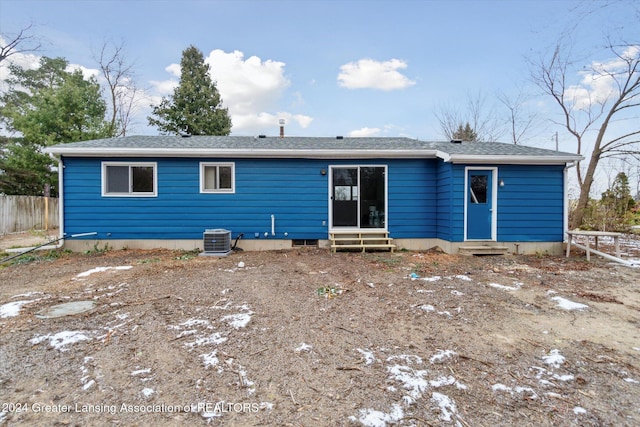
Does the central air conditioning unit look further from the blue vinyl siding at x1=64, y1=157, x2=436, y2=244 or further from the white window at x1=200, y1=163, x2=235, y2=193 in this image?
the white window at x1=200, y1=163, x2=235, y2=193

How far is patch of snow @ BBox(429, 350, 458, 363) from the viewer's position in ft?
8.05

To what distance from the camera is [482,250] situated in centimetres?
Result: 717

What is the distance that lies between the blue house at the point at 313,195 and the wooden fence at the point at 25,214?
21.9 ft

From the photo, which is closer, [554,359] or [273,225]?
[554,359]

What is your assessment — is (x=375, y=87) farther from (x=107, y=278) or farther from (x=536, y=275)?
(x=107, y=278)

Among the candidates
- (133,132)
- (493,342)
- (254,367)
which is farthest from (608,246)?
(133,132)

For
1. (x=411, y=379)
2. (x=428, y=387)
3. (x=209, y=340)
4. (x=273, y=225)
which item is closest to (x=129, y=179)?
(x=273, y=225)

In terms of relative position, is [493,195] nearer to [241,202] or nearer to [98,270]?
[241,202]

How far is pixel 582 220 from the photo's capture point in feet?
38.7

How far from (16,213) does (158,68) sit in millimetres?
9458

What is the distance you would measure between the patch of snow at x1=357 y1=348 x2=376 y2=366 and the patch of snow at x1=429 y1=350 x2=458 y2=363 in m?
0.46

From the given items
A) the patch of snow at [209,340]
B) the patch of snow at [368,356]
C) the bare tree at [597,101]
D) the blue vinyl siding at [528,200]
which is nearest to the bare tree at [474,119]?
the bare tree at [597,101]

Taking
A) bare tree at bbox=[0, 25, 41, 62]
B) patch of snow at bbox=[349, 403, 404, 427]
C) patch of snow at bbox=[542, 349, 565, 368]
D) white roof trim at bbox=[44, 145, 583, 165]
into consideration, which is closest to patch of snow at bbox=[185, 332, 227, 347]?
patch of snow at bbox=[349, 403, 404, 427]

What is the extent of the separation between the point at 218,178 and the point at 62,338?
18.0 ft
